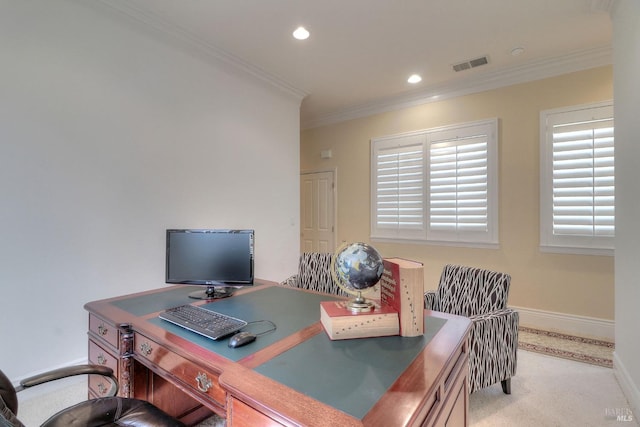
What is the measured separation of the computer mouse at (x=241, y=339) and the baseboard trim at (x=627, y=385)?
2.48m

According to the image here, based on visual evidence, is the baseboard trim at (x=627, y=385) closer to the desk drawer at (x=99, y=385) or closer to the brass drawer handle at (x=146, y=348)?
the brass drawer handle at (x=146, y=348)

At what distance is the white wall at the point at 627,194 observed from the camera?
1.87 meters

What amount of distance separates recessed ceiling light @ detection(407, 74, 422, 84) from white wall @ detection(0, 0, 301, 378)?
7.21ft

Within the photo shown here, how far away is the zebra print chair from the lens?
1879mm

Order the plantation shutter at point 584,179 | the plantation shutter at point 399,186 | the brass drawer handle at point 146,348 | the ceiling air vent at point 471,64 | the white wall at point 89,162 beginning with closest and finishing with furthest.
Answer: the brass drawer handle at point 146,348, the white wall at point 89,162, the plantation shutter at point 584,179, the ceiling air vent at point 471,64, the plantation shutter at point 399,186

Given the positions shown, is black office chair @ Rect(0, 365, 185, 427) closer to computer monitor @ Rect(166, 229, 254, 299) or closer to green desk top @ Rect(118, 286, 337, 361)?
green desk top @ Rect(118, 286, 337, 361)

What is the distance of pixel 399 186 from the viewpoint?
4434 millimetres

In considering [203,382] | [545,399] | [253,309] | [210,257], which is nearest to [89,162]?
[210,257]

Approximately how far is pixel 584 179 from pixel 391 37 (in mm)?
2530

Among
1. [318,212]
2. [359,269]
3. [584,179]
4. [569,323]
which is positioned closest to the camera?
[359,269]

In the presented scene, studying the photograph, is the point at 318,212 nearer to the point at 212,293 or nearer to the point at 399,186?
the point at 399,186

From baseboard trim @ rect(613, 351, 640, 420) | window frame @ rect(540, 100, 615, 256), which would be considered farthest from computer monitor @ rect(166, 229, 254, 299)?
window frame @ rect(540, 100, 615, 256)

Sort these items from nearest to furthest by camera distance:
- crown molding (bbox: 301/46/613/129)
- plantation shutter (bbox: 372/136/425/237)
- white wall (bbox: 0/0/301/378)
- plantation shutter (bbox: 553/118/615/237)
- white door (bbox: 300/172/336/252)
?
white wall (bbox: 0/0/301/378), plantation shutter (bbox: 553/118/615/237), crown molding (bbox: 301/46/613/129), plantation shutter (bbox: 372/136/425/237), white door (bbox: 300/172/336/252)

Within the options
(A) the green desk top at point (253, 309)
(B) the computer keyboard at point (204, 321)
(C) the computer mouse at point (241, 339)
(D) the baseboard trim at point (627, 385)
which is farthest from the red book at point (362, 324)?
(D) the baseboard trim at point (627, 385)
